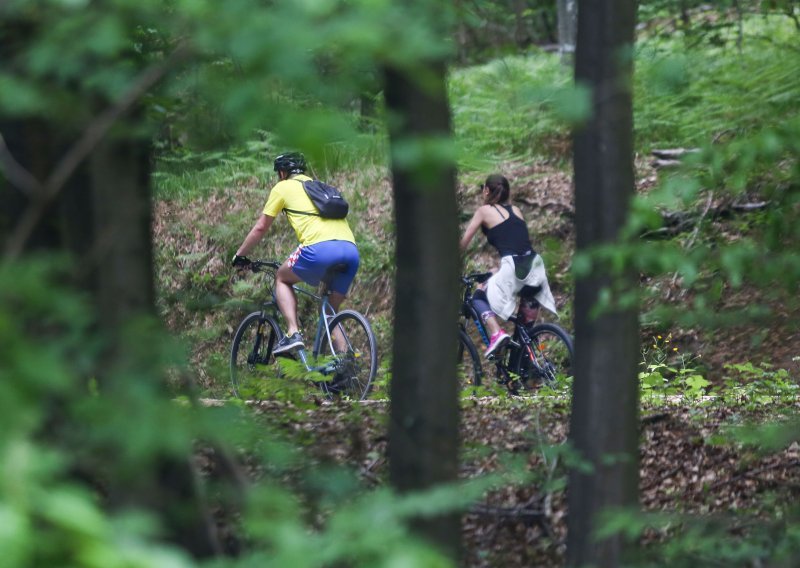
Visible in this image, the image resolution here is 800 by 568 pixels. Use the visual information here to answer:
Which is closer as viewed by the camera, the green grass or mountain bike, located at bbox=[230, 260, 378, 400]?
mountain bike, located at bbox=[230, 260, 378, 400]

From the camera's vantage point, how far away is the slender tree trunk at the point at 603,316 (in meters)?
4.31

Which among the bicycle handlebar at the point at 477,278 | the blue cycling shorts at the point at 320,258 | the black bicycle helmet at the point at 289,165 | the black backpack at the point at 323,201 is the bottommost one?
the bicycle handlebar at the point at 477,278

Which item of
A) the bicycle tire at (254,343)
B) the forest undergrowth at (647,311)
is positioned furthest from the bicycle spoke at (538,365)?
the bicycle tire at (254,343)

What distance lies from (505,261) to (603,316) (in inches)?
239

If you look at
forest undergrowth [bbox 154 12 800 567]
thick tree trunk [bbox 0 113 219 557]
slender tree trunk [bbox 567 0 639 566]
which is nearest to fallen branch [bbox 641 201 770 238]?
forest undergrowth [bbox 154 12 800 567]

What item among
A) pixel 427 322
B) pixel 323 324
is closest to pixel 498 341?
pixel 323 324

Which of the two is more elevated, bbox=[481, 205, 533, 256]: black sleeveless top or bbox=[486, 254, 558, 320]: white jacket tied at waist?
bbox=[481, 205, 533, 256]: black sleeveless top

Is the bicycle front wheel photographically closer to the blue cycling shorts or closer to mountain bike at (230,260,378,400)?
mountain bike at (230,260,378,400)

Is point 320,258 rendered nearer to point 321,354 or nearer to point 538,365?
point 321,354

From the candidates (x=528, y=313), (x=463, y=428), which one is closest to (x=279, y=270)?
(x=528, y=313)

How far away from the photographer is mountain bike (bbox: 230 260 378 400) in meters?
9.38

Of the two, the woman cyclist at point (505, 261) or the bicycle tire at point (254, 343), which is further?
the bicycle tire at point (254, 343)

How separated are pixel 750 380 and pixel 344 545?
8729mm

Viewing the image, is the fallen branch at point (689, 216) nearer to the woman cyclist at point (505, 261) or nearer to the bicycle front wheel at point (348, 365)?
the woman cyclist at point (505, 261)
